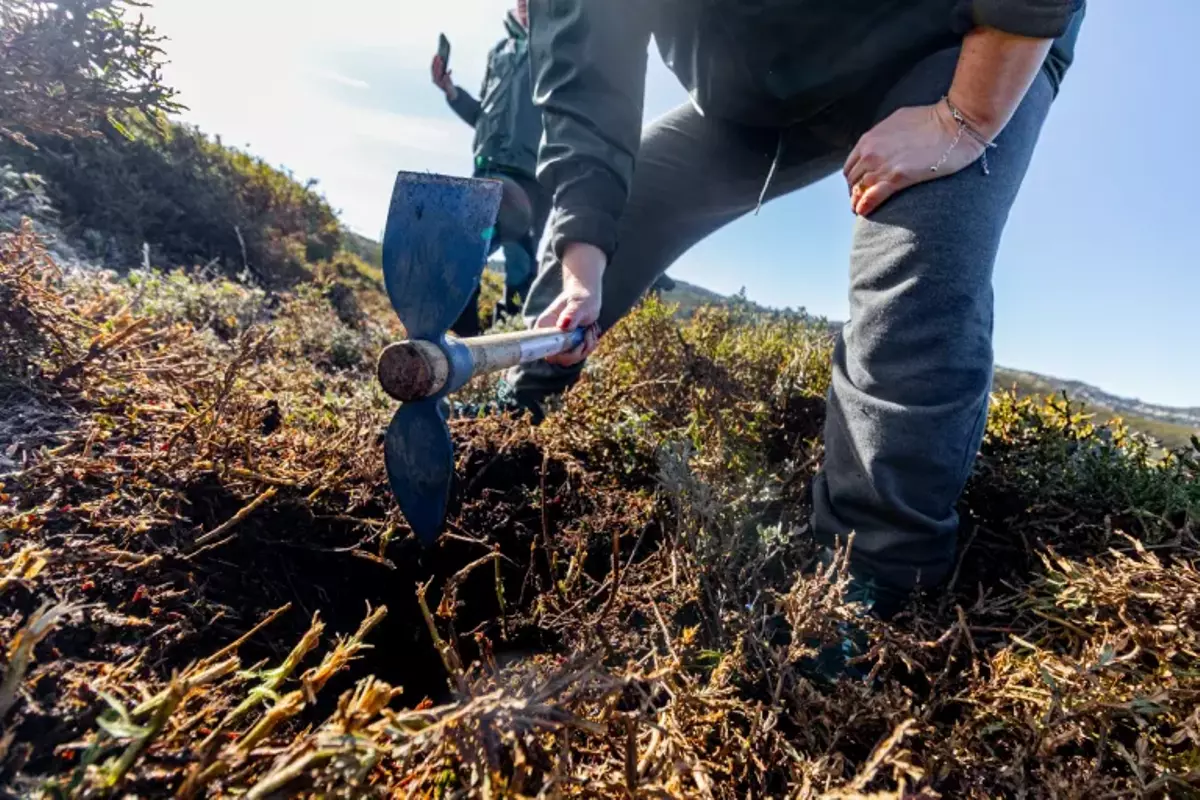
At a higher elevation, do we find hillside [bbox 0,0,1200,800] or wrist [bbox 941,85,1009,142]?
wrist [bbox 941,85,1009,142]

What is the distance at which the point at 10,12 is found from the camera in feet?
5.63

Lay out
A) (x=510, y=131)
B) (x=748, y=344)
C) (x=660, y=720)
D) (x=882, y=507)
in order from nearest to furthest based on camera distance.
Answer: (x=660, y=720) < (x=882, y=507) < (x=748, y=344) < (x=510, y=131)

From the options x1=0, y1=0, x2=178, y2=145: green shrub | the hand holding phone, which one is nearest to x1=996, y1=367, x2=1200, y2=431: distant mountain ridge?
x1=0, y1=0, x2=178, y2=145: green shrub

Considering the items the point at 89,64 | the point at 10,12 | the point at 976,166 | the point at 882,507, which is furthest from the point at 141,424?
the point at 976,166

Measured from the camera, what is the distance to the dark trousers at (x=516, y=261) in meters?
5.32

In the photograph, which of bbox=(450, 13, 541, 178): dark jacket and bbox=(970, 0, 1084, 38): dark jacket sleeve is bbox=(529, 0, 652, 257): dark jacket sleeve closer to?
bbox=(970, 0, 1084, 38): dark jacket sleeve

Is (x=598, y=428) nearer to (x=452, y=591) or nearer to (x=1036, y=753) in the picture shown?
(x=452, y=591)

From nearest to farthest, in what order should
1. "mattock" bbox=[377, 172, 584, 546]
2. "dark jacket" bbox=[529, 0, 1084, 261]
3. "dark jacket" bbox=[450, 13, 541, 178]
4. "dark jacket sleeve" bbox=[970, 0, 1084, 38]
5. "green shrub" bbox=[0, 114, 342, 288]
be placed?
1. "dark jacket sleeve" bbox=[970, 0, 1084, 38]
2. "mattock" bbox=[377, 172, 584, 546]
3. "dark jacket" bbox=[529, 0, 1084, 261]
4. "green shrub" bbox=[0, 114, 342, 288]
5. "dark jacket" bbox=[450, 13, 541, 178]

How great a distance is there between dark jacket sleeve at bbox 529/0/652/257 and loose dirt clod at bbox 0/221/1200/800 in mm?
687

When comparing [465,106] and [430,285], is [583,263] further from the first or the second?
[465,106]

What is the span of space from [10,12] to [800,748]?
9.03 ft

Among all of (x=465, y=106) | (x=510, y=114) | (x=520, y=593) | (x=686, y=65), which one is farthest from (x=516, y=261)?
(x=520, y=593)

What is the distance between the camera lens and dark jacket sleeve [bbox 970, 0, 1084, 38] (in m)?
1.41

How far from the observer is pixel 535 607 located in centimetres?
159
